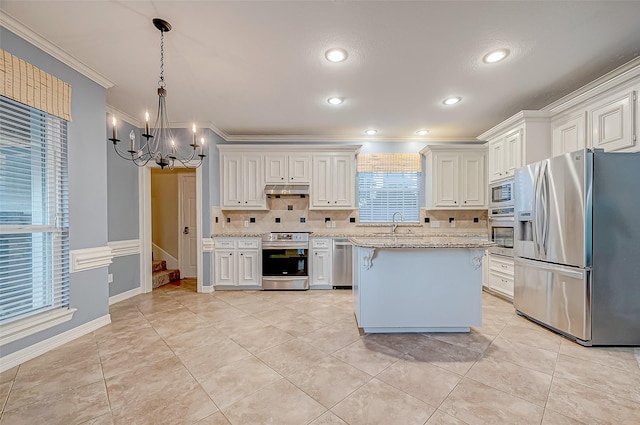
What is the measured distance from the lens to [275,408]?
1581 millimetres

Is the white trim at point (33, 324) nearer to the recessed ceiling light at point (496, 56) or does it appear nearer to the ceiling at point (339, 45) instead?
the ceiling at point (339, 45)

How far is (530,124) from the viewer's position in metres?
3.29

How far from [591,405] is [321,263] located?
3276 millimetres

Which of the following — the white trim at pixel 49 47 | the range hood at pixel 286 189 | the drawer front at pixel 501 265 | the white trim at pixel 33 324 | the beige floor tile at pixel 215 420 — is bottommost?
the beige floor tile at pixel 215 420

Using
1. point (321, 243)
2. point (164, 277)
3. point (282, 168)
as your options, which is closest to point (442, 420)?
point (321, 243)

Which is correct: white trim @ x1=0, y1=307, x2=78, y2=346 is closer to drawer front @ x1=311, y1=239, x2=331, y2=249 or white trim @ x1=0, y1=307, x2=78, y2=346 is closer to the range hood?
the range hood

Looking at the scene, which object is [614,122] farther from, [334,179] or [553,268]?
[334,179]

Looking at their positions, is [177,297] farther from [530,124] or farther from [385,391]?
[530,124]

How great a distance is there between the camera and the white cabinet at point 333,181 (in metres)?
4.59

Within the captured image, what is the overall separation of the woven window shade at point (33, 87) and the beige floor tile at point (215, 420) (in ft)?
9.18

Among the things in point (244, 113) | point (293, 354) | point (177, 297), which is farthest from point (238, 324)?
point (244, 113)

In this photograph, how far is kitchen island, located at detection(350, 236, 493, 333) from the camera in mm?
2588

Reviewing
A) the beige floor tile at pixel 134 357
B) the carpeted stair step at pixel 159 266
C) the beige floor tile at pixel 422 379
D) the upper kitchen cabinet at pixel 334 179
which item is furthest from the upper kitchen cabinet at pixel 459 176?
the carpeted stair step at pixel 159 266

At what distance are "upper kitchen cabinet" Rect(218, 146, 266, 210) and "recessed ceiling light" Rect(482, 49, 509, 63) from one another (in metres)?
3.41
